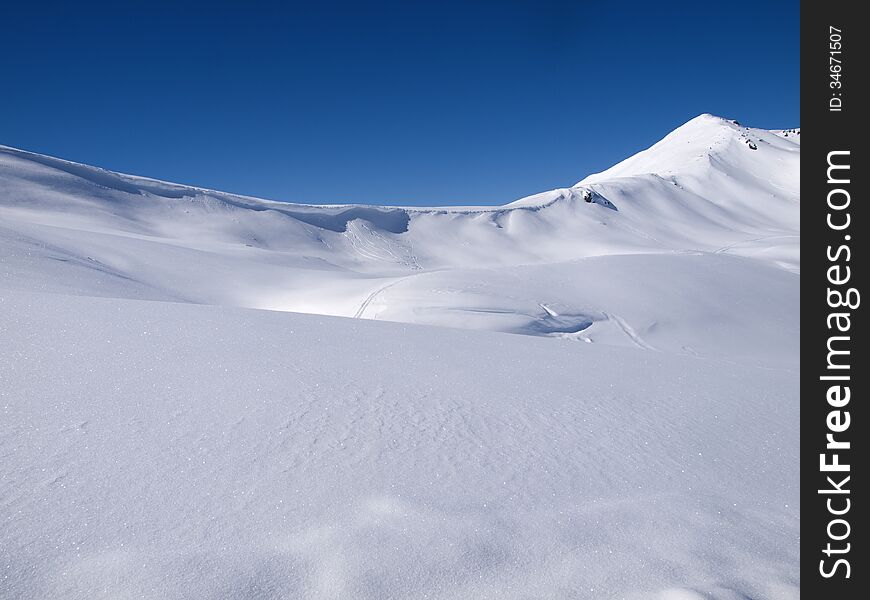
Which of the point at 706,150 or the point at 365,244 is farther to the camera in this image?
the point at 706,150

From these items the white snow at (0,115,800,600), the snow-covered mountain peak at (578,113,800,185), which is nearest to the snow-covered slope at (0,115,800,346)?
the white snow at (0,115,800,600)

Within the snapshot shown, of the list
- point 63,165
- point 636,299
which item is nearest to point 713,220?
point 636,299

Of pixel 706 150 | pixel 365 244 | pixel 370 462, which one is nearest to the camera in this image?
pixel 370 462

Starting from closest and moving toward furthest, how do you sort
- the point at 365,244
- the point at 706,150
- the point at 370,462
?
the point at 370,462, the point at 365,244, the point at 706,150

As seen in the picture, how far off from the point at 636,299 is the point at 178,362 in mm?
7416

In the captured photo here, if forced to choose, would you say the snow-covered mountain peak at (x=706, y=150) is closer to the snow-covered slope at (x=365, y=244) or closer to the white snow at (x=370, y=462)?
the snow-covered slope at (x=365, y=244)

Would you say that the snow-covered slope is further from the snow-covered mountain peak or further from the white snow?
the snow-covered mountain peak

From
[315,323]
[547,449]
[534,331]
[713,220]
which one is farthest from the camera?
[713,220]

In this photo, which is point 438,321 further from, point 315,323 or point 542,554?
point 542,554

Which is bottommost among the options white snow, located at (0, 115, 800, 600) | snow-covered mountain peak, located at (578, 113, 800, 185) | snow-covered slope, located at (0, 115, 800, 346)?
white snow, located at (0, 115, 800, 600)

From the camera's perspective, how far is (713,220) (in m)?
30.7

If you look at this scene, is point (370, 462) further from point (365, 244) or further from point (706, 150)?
point (706, 150)

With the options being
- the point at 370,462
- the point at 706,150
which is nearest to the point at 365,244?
the point at 370,462

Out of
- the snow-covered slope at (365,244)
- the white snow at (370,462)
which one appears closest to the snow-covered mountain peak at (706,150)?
the snow-covered slope at (365,244)
